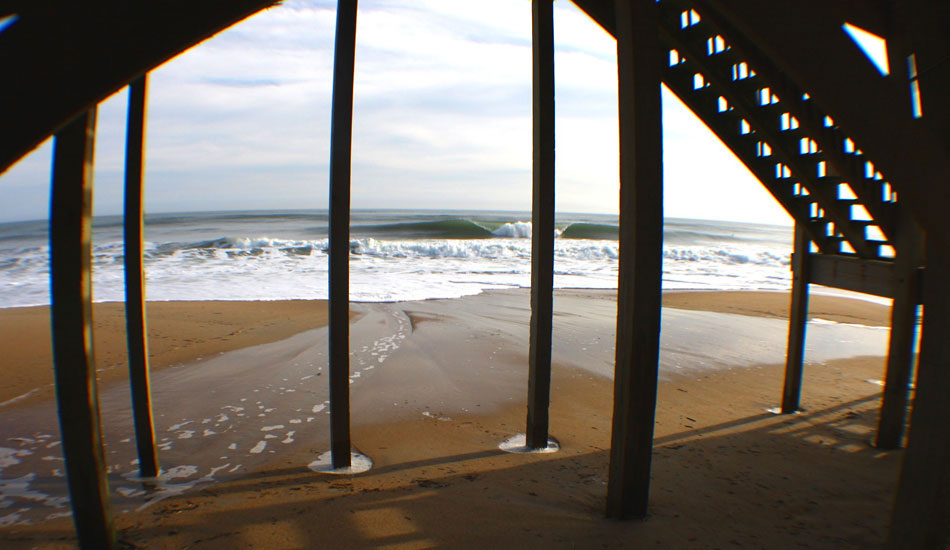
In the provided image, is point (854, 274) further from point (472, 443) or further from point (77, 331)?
point (77, 331)

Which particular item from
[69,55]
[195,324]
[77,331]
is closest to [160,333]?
[195,324]

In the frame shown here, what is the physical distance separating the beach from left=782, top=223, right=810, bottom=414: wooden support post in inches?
10.3

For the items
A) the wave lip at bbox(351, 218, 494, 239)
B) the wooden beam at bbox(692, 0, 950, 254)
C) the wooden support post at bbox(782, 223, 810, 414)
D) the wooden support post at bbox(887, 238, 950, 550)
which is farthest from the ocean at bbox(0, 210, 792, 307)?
the wooden beam at bbox(692, 0, 950, 254)

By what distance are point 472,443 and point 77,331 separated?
2584 millimetres

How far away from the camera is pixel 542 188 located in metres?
3.28

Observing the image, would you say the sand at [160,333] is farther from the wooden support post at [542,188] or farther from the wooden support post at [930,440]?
the wooden support post at [930,440]

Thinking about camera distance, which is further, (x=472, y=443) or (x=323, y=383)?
(x=323, y=383)

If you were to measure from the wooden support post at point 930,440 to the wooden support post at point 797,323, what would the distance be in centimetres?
270

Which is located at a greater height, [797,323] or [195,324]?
[797,323]

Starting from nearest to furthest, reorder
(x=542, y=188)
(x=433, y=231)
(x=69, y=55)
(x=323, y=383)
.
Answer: (x=69, y=55) < (x=542, y=188) < (x=323, y=383) < (x=433, y=231)

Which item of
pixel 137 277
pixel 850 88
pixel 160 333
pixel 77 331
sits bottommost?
pixel 160 333

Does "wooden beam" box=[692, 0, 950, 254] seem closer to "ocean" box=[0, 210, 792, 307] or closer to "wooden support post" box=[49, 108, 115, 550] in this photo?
"wooden support post" box=[49, 108, 115, 550]

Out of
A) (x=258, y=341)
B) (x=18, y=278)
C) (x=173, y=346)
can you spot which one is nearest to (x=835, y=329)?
(x=258, y=341)

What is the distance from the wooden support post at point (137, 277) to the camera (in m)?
2.91
